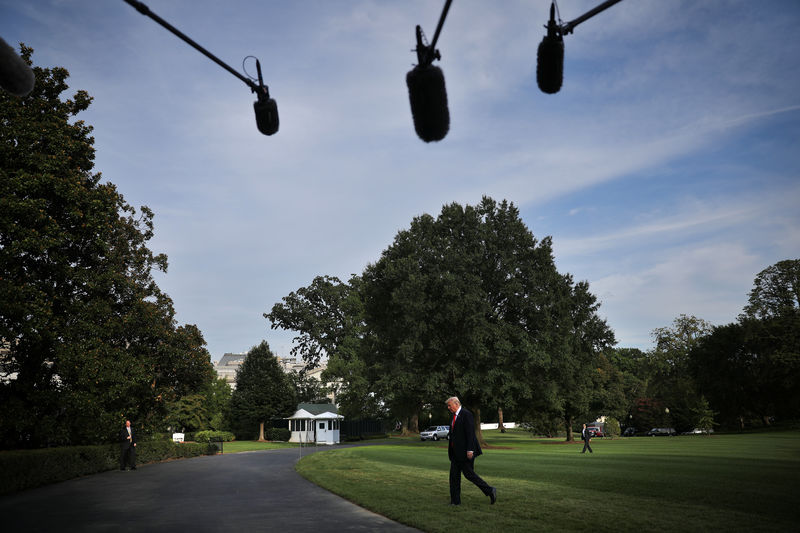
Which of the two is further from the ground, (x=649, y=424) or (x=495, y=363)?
(x=495, y=363)

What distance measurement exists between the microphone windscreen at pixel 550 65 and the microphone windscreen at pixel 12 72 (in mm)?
2919

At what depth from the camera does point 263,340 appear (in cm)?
7288

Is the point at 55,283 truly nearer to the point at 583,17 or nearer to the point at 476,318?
the point at 476,318

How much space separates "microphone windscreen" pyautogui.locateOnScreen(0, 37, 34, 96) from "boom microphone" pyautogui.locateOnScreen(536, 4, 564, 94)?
2921 mm

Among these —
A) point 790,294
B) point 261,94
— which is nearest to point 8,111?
point 261,94

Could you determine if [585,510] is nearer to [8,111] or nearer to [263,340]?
[8,111]

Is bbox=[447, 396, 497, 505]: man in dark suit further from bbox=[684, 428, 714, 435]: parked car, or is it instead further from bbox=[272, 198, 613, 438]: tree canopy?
bbox=[684, 428, 714, 435]: parked car

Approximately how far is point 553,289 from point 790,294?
4493 centimetres

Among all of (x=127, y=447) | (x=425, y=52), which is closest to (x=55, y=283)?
(x=127, y=447)

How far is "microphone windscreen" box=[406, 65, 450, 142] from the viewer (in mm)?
3465

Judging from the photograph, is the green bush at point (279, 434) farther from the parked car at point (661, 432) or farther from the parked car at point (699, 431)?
the parked car at point (699, 431)

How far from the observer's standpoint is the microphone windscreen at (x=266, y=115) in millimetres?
4320

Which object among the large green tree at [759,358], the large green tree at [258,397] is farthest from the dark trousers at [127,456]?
the large green tree at [759,358]

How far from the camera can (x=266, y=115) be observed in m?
4.33
